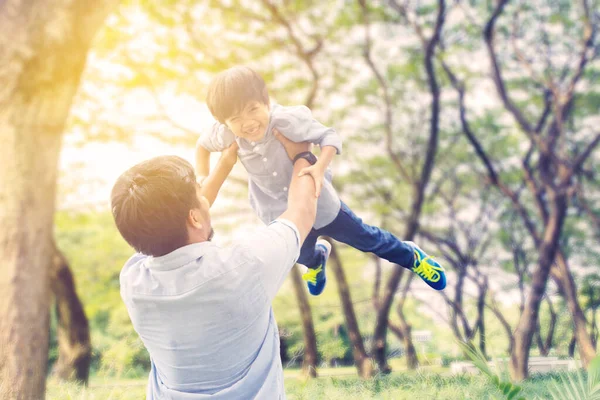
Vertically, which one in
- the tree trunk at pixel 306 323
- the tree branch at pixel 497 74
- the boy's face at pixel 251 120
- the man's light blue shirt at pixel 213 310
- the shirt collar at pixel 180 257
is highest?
the tree branch at pixel 497 74

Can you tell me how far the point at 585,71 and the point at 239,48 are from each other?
19.1ft

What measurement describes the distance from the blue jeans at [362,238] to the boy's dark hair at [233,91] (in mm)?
695

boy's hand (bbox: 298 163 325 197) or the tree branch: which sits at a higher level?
the tree branch

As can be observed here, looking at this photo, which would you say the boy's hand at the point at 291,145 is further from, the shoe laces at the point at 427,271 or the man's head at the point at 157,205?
the shoe laces at the point at 427,271

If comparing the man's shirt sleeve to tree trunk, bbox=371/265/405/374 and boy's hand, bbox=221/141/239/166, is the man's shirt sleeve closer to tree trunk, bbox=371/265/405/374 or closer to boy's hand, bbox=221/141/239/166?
boy's hand, bbox=221/141/239/166

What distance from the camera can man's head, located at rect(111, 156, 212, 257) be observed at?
4.86 feet

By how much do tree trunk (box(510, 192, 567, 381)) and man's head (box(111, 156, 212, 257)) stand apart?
5956 millimetres

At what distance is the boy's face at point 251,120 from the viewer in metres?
1.85

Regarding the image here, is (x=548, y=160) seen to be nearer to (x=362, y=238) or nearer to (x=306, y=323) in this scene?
(x=306, y=323)

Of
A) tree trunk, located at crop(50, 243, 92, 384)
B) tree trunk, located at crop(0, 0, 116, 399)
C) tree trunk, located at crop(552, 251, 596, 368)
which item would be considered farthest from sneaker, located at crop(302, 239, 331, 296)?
tree trunk, located at crop(552, 251, 596, 368)

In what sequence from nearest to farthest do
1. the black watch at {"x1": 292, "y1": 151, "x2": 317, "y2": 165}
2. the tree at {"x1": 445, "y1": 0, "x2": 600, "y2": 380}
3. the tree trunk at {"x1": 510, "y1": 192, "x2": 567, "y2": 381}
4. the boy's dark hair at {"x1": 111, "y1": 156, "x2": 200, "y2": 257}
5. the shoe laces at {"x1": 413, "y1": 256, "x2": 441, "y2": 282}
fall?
1. the boy's dark hair at {"x1": 111, "y1": 156, "x2": 200, "y2": 257}
2. the black watch at {"x1": 292, "y1": 151, "x2": 317, "y2": 165}
3. the shoe laces at {"x1": 413, "y1": 256, "x2": 441, "y2": 282}
4. the tree trunk at {"x1": 510, "y1": 192, "x2": 567, "y2": 381}
5. the tree at {"x1": 445, "y1": 0, "x2": 600, "y2": 380}

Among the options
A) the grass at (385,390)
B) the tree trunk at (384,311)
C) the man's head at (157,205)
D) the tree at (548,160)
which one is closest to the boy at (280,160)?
the man's head at (157,205)

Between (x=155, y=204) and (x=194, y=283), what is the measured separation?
9.3 inches

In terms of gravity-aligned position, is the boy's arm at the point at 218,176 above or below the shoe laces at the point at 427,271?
above
